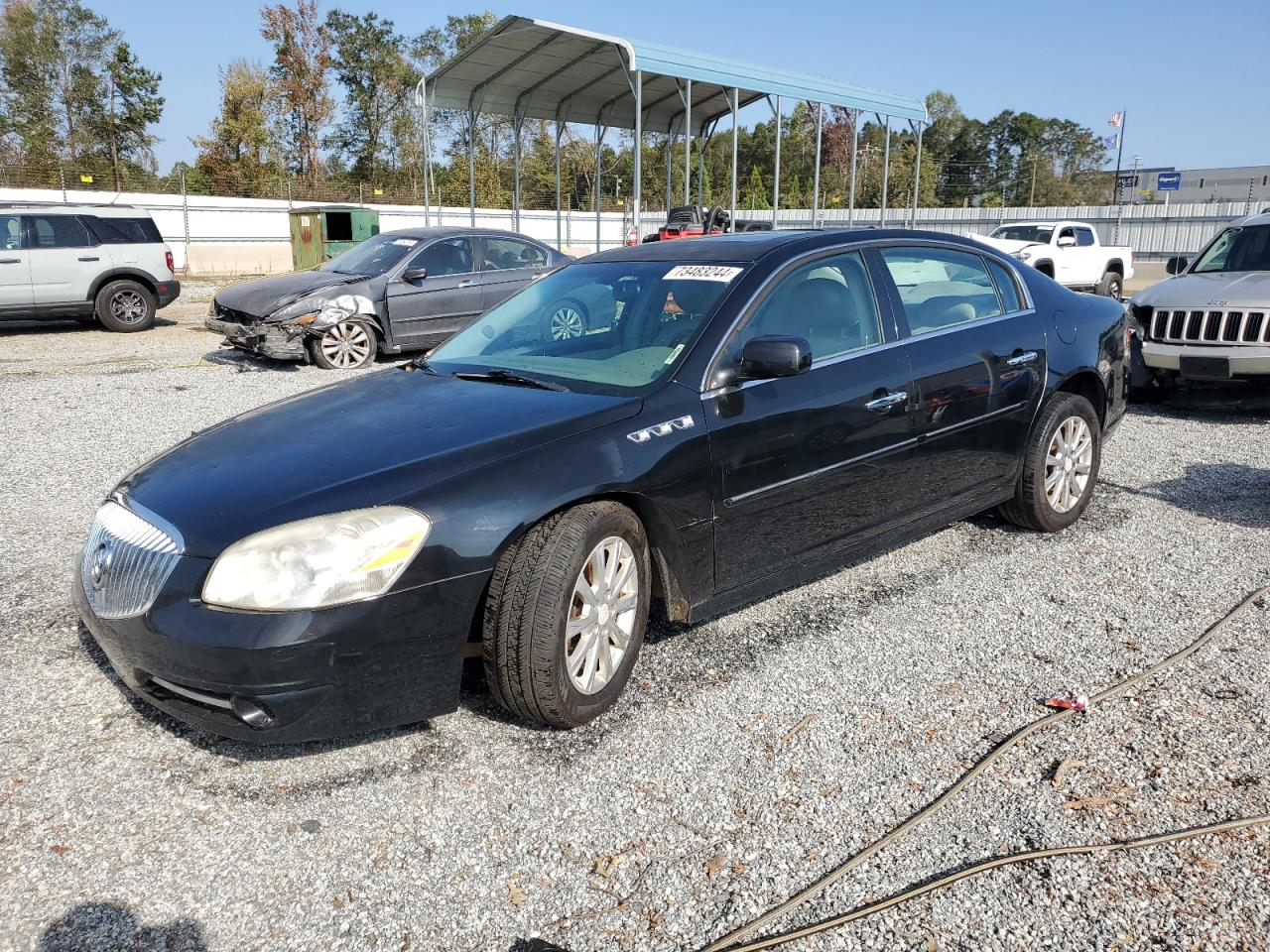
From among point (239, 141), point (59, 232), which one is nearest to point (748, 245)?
point (59, 232)

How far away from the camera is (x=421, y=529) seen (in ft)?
9.05

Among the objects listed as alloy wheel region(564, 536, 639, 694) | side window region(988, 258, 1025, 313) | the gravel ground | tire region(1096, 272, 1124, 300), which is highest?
side window region(988, 258, 1025, 313)

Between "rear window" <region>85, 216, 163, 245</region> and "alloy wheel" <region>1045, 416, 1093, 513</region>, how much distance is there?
13669 mm

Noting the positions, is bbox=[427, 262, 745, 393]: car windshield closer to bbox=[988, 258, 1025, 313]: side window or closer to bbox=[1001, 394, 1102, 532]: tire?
bbox=[988, 258, 1025, 313]: side window

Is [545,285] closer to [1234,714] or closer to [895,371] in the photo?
[895,371]

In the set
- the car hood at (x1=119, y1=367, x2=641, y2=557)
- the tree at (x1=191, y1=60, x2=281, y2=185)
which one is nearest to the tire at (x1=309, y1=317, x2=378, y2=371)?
the car hood at (x1=119, y1=367, x2=641, y2=557)

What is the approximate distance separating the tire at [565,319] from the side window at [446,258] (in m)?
7.43

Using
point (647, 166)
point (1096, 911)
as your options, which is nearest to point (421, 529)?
point (1096, 911)

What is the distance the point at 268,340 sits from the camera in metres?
10.4

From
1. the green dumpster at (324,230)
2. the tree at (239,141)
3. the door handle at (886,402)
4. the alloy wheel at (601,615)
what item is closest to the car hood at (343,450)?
the alloy wheel at (601,615)

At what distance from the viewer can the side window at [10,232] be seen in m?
13.1

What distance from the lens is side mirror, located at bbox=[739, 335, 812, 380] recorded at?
11.1 ft

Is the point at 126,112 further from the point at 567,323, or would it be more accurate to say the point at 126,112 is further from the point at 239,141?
the point at 567,323

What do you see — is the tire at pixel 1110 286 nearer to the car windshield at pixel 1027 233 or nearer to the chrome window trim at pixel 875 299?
the car windshield at pixel 1027 233
